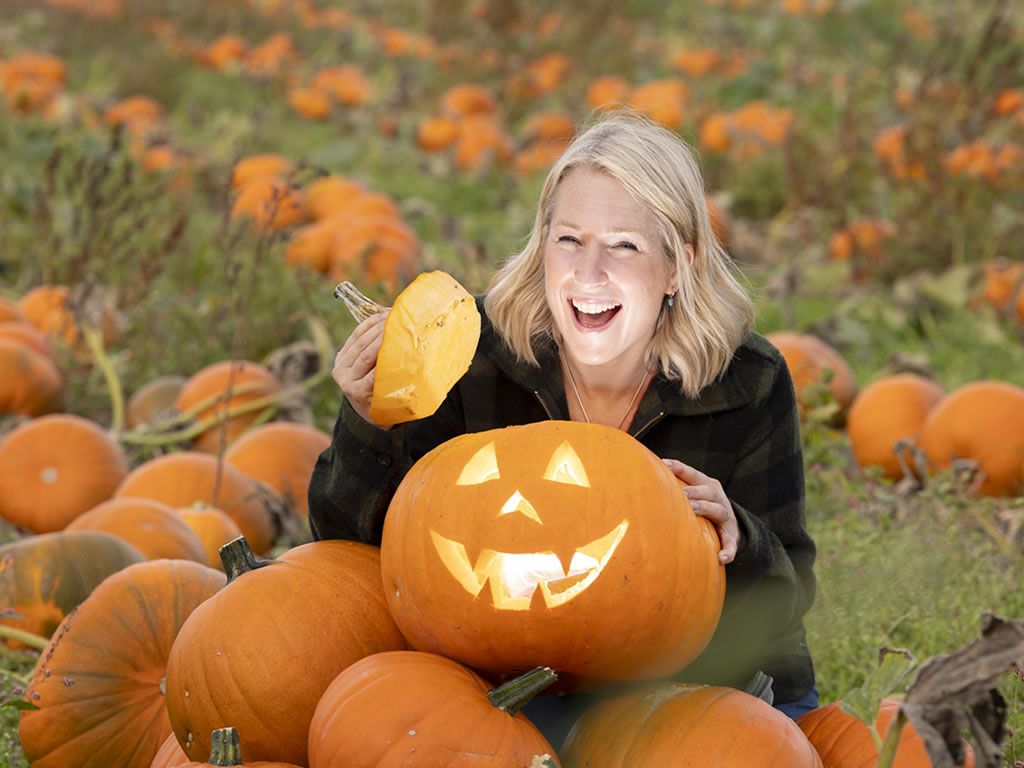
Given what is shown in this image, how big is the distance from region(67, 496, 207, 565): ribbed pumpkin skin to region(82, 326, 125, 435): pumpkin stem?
97 centimetres

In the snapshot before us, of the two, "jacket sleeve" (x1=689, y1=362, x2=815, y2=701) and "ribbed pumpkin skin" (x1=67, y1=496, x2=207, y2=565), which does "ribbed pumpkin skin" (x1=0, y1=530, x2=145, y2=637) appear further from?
"jacket sleeve" (x1=689, y1=362, x2=815, y2=701)

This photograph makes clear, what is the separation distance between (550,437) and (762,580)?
0.60 meters

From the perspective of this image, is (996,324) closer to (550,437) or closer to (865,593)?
(865,593)

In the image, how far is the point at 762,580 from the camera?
8.79ft

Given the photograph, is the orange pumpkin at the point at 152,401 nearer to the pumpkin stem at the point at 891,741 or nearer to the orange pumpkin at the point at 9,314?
the orange pumpkin at the point at 9,314

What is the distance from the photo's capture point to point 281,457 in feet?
14.8

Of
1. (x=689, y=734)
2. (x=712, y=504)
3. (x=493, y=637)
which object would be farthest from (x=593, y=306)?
(x=689, y=734)

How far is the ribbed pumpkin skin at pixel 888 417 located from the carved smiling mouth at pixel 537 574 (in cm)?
285

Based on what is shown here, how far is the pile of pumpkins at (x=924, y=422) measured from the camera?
4613 millimetres

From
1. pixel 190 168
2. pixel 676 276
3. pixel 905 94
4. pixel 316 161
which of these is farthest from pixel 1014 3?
pixel 676 276

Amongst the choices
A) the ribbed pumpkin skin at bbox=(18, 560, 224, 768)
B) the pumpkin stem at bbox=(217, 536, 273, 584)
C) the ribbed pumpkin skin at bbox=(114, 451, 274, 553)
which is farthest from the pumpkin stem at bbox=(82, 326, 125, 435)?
the pumpkin stem at bbox=(217, 536, 273, 584)

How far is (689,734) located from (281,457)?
8.20 feet

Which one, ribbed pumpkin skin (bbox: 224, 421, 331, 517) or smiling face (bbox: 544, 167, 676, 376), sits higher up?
smiling face (bbox: 544, 167, 676, 376)

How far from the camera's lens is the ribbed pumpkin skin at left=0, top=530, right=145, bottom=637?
3.31 metres
